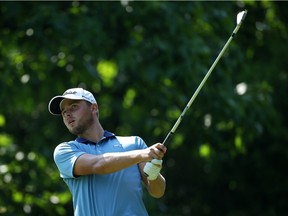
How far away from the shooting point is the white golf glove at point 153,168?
5.24m

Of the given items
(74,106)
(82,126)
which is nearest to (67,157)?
(82,126)

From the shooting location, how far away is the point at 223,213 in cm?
1481

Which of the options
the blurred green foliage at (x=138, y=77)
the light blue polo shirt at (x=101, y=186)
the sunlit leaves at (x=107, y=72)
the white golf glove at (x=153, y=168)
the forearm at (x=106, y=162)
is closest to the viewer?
the white golf glove at (x=153, y=168)

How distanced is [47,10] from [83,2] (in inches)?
33.6

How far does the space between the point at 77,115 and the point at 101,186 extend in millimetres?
497

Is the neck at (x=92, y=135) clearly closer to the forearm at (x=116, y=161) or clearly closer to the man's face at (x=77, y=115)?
the man's face at (x=77, y=115)

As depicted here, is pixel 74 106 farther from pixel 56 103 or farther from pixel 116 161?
pixel 116 161

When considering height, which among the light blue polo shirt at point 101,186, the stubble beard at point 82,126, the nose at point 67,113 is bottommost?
the light blue polo shirt at point 101,186

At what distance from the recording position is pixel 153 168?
5.27 m

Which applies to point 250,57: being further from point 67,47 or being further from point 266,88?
point 67,47

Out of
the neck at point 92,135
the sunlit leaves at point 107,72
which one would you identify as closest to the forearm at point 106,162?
the neck at point 92,135

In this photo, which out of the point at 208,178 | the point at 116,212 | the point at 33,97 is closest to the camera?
the point at 116,212

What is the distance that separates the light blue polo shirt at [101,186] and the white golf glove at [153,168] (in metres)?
0.38

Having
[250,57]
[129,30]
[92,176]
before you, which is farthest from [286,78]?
[92,176]
